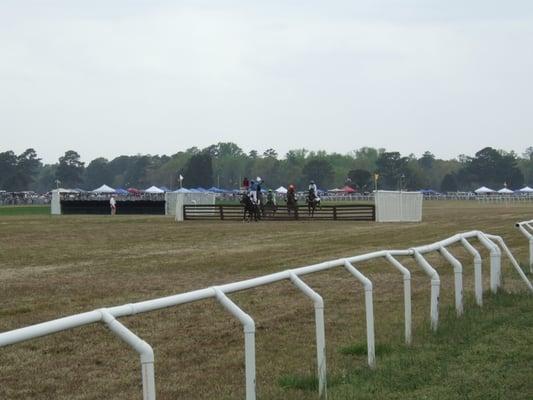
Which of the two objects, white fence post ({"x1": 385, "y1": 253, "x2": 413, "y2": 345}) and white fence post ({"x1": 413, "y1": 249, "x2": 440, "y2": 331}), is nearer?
white fence post ({"x1": 385, "y1": 253, "x2": 413, "y2": 345})

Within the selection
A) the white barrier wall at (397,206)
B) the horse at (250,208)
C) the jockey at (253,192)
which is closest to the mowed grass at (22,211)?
the jockey at (253,192)

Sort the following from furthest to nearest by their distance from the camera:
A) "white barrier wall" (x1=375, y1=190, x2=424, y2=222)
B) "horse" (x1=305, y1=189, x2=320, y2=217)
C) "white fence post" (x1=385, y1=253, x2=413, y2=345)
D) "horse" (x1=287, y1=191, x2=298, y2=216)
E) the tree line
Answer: the tree line, "horse" (x1=287, y1=191, x2=298, y2=216), "horse" (x1=305, y1=189, x2=320, y2=217), "white barrier wall" (x1=375, y1=190, x2=424, y2=222), "white fence post" (x1=385, y1=253, x2=413, y2=345)

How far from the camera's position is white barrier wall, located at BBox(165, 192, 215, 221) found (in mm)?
41284

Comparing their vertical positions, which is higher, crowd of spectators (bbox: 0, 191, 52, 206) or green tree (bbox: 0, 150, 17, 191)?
green tree (bbox: 0, 150, 17, 191)

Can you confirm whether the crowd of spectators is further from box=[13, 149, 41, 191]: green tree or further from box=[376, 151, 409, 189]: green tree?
box=[376, 151, 409, 189]: green tree

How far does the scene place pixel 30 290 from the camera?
12211mm

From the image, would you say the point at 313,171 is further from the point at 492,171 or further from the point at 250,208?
the point at 250,208

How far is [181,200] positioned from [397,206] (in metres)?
11.7

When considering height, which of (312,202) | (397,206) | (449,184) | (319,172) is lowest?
(449,184)

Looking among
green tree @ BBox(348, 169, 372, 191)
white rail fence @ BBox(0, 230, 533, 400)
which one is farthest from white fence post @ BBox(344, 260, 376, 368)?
green tree @ BBox(348, 169, 372, 191)

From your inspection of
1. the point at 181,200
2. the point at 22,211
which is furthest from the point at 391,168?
the point at 181,200

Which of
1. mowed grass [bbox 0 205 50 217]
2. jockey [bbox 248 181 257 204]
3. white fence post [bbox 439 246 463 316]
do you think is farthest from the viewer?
mowed grass [bbox 0 205 50 217]

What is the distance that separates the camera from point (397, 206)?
3631cm

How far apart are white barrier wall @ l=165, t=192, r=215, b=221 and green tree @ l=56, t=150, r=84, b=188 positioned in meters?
135
